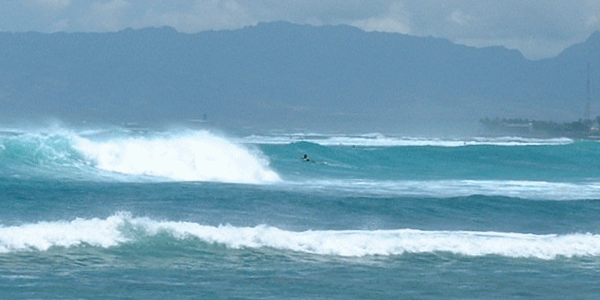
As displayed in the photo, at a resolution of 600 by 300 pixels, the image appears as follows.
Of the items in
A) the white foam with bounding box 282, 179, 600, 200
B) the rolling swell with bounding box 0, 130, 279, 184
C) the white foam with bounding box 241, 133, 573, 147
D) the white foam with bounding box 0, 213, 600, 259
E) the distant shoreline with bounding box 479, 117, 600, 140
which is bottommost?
the white foam with bounding box 0, 213, 600, 259

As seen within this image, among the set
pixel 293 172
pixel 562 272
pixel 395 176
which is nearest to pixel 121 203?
pixel 562 272

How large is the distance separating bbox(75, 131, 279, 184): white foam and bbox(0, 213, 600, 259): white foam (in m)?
14.1

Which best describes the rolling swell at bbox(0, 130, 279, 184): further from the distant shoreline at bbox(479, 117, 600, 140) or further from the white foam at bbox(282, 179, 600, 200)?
the distant shoreline at bbox(479, 117, 600, 140)

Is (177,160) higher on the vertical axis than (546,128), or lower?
lower

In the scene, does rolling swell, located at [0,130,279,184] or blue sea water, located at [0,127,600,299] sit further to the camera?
rolling swell, located at [0,130,279,184]

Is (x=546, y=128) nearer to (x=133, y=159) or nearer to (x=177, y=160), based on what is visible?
(x=177, y=160)

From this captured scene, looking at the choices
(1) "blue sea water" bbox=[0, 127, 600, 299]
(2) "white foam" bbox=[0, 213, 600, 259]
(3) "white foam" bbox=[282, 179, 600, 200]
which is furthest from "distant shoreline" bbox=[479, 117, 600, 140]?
(2) "white foam" bbox=[0, 213, 600, 259]

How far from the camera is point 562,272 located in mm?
16953

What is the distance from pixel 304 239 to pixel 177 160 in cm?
1854

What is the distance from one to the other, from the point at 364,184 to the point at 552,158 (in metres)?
21.9

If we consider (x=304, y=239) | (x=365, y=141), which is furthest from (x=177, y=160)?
(x=365, y=141)

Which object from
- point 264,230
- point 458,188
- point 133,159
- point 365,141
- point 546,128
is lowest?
point 264,230

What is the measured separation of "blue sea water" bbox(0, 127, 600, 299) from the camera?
15469 mm

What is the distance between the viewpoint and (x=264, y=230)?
1961cm
